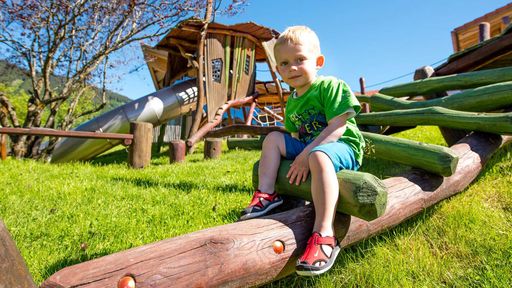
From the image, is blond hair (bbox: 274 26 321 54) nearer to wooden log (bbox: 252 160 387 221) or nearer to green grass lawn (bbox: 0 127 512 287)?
wooden log (bbox: 252 160 387 221)

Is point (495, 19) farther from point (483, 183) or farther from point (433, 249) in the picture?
point (433, 249)

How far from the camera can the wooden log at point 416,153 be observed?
2.50 metres

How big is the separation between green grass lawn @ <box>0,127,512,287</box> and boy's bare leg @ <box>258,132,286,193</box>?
0.59 m

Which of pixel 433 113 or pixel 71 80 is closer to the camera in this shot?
pixel 433 113

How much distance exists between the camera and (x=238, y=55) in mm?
10188

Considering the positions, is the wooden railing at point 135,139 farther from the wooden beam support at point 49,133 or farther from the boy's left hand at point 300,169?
the boy's left hand at point 300,169

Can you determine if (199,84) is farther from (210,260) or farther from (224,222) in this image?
(210,260)

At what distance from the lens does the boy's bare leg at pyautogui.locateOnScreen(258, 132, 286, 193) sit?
7.48ft

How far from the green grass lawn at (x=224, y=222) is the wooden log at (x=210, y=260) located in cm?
43

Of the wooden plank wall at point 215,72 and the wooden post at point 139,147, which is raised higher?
the wooden plank wall at point 215,72

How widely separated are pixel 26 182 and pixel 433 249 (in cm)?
470

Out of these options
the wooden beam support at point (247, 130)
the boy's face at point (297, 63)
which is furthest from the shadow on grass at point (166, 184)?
the boy's face at point (297, 63)

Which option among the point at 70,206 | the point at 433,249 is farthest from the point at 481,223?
the point at 70,206

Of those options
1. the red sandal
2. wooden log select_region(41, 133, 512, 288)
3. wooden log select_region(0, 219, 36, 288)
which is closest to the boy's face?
wooden log select_region(41, 133, 512, 288)
